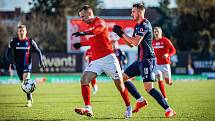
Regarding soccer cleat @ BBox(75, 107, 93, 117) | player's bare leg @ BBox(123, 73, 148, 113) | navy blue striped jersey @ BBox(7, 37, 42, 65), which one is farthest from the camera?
navy blue striped jersey @ BBox(7, 37, 42, 65)

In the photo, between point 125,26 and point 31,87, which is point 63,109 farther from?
point 125,26

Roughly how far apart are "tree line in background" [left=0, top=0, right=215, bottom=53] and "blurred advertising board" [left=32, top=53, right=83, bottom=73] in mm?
18618

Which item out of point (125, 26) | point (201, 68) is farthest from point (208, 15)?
point (125, 26)

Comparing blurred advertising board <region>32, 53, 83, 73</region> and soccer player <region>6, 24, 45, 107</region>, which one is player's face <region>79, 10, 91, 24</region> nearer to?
soccer player <region>6, 24, 45, 107</region>

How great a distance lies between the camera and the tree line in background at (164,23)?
63.1 meters

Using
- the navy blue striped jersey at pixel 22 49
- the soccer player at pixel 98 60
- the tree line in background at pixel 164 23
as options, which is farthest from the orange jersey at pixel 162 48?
the tree line in background at pixel 164 23

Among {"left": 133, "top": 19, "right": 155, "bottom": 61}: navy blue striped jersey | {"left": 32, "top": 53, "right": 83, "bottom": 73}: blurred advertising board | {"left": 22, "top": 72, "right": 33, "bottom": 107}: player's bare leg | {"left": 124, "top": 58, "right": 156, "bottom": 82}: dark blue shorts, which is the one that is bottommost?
→ {"left": 32, "top": 53, "right": 83, "bottom": 73}: blurred advertising board

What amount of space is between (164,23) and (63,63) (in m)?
28.5

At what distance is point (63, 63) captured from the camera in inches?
1681

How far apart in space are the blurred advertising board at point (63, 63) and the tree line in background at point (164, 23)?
18.6 m

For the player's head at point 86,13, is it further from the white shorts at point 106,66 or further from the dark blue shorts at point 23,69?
the dark blue shorts at point 23,69

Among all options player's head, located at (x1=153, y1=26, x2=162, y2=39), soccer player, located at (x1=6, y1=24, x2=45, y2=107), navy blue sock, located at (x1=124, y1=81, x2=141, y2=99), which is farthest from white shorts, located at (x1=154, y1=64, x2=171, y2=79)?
navy blue sock, located at (x1=124, y1=81, x2=141, y2=99)

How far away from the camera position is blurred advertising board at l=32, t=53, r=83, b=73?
42.5 metres

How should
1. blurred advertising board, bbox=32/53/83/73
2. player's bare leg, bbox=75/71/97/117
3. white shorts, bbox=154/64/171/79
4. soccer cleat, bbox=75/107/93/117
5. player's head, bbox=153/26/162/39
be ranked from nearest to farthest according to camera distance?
soccer cleat, bbox=75/107/93/117 < player's bare leg, bbox=75/71/97/117 < player's head, bbox=153/26/162/39 < white shorts, bbox=154/64/171/79 < blurred advertising board, bbox=32/53/83/73
